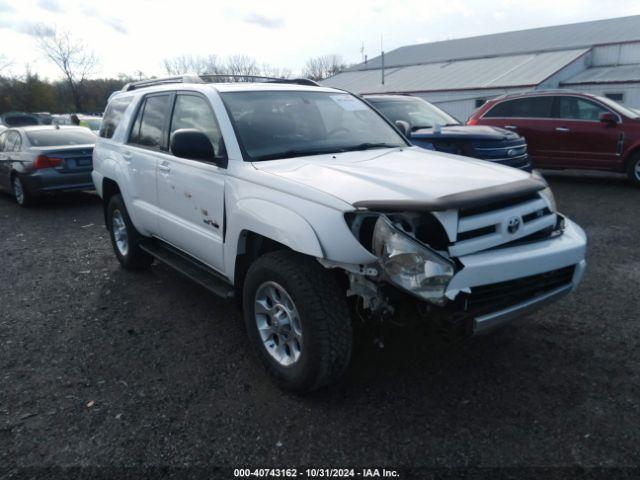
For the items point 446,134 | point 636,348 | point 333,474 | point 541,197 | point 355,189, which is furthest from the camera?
point 446,134

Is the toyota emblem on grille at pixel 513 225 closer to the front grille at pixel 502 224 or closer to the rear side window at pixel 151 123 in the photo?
the front grille at pixel 502 224

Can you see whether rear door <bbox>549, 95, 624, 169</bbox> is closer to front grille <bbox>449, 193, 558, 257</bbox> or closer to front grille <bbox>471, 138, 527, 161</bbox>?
front grille <bbox>471, 138, 527, 161</bbox>

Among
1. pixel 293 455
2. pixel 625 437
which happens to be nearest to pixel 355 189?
pixel 293 455

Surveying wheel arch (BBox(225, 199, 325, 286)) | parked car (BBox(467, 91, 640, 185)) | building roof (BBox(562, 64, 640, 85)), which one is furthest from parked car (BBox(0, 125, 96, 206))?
building roof (BBox(562, 64, 640, 85))

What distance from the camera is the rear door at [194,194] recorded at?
343 centimetres

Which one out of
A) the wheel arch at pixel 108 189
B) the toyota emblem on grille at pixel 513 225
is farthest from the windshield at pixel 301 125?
the wheel arch at pixel 108 189

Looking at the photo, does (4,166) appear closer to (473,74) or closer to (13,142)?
(13,142)

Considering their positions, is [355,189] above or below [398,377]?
above

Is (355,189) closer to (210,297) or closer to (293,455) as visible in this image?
(293,455)

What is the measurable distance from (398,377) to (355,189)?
1270 millimetres

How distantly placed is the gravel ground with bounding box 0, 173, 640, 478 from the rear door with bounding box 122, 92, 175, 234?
0.85m

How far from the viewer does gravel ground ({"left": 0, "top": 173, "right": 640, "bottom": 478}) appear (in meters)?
2.49

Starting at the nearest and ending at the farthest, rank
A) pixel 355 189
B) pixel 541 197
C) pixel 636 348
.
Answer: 1. pixel 355 189
2. pixel 541 197
3. pixel 636 348

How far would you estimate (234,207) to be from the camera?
10.4ft
